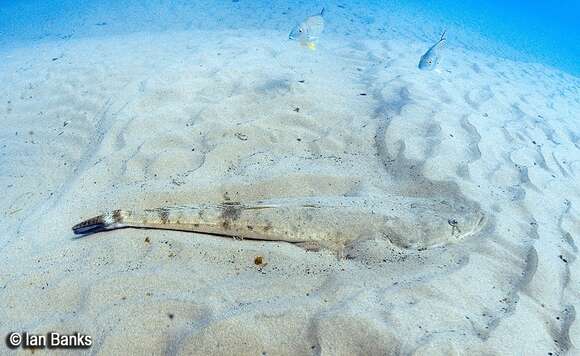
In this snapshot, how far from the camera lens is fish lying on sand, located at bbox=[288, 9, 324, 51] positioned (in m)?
6.26

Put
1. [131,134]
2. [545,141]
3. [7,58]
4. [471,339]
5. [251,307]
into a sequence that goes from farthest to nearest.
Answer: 1. [7,58]
2. [545,141]
3. [131,134]
4. [251,307]
5. [471,339]

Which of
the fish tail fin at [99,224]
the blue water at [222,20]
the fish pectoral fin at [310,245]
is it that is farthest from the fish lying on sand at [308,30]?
the blue water at [222,20]

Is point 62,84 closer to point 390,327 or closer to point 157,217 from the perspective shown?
point 157,217

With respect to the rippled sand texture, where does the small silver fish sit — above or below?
above

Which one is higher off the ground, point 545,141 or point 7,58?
point 545,141

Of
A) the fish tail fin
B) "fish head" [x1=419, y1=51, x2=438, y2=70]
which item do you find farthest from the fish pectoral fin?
"fish head" [x1=419, y1=51, x2=438, y2=70]

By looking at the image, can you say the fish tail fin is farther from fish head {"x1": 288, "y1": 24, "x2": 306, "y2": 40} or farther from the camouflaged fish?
fish head {"x1": 288, "y1": 24, "x2": 306, "y2": 40}

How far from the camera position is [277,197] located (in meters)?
3.66

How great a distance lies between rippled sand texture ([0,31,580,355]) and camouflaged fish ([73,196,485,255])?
0.11 metres

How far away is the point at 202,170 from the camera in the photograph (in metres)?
3.96

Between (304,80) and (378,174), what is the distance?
10.4 feet

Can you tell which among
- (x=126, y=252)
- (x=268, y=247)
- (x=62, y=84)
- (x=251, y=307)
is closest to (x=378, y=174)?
(x=268, y=247)

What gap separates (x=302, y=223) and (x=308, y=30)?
14.5 feet

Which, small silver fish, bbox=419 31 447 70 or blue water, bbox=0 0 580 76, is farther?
blue water, bbox=0 0 580 76
